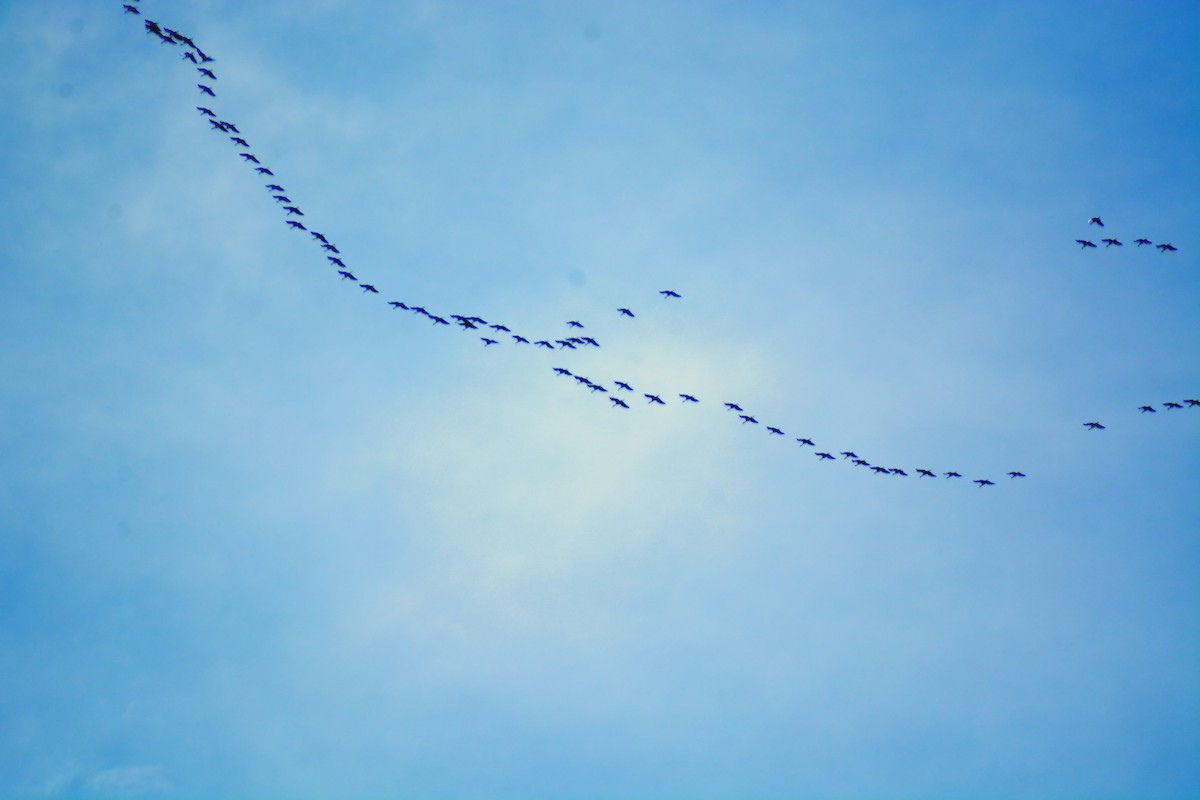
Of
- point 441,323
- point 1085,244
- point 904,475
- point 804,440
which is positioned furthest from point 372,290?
point 1085,244

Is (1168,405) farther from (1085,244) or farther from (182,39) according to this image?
(182,39)

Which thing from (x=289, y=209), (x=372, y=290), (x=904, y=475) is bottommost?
(x=904, y=475)

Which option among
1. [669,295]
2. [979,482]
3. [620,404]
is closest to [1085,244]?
[979,482]

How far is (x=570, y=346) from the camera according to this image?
4781 cm

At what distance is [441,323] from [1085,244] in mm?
30509

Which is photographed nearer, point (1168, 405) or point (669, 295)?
point (1168, 405)

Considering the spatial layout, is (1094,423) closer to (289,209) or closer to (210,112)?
(289,209)

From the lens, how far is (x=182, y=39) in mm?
42656

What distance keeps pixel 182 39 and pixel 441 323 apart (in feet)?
53.2

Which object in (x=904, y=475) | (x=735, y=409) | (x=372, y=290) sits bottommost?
(x=904, y=475)

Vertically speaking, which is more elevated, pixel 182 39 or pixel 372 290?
pixel 182 39

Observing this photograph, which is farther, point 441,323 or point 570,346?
point 570,346

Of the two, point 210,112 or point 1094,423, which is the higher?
point 210,112

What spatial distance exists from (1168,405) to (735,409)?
19.5 metres
